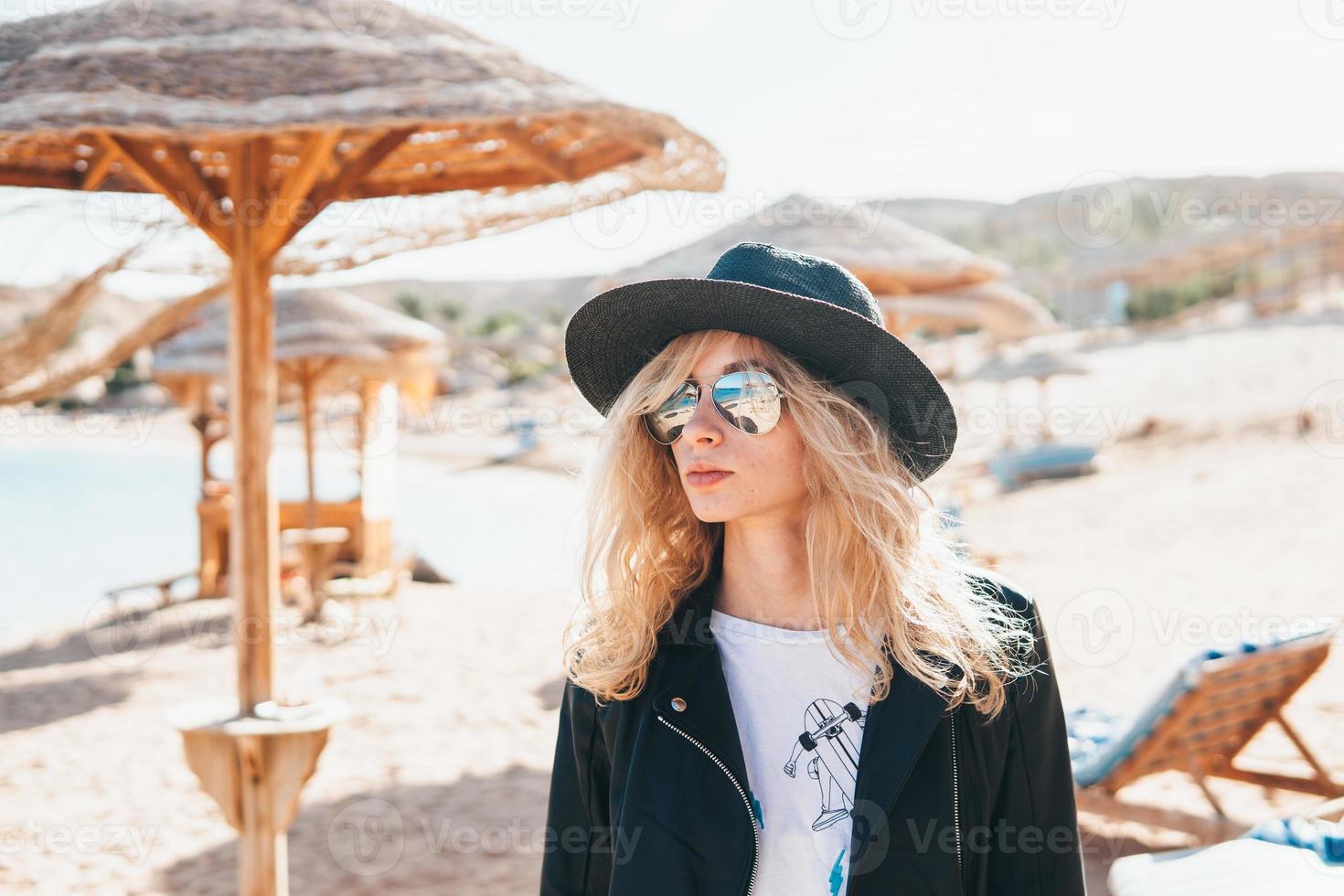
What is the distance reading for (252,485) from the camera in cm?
320

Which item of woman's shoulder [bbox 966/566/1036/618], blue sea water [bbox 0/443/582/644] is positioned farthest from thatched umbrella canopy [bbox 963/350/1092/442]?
woman's shoulder [bbox 966/566/1036/618]

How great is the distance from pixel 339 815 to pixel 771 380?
407cm

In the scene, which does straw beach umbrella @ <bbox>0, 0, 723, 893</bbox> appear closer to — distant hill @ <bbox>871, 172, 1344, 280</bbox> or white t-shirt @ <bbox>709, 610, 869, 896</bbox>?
white t-shirt @ <bbox>709, 610, 869, 896</bbox>

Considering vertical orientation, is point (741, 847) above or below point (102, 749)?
above

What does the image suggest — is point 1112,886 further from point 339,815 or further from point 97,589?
point 97,589

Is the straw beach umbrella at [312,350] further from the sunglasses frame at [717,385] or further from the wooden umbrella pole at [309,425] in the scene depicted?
the sunglasses frame at [717,385]

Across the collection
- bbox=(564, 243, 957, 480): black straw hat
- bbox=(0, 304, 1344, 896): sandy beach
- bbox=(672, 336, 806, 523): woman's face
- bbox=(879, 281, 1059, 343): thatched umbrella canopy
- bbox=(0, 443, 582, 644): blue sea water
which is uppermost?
bbox=(879, 281, 1059, 343): thatched umbrella canopy

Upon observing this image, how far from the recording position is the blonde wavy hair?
1477 mm

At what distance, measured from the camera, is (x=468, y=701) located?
6.52 meters

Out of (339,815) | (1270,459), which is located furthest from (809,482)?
(1270,459)

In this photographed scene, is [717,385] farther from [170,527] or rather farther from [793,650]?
[170,527]

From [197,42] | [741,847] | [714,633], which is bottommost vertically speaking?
[741,847]

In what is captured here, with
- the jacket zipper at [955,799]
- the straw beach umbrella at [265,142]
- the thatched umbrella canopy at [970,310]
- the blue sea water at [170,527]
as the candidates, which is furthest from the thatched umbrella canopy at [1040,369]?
the jacket zipper at [955,799]

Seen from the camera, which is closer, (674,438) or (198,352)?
(674,438)
